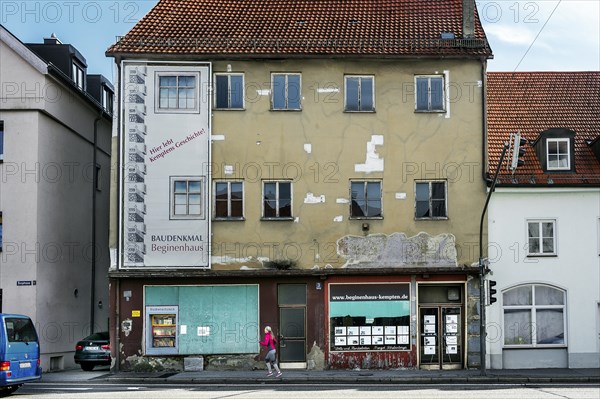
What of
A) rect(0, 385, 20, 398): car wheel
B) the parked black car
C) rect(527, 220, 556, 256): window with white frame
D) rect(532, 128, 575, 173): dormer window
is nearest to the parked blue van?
rect(0, 385, 20, 398): car wheel

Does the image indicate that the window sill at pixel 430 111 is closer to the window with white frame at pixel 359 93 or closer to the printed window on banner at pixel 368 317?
the window with white frame at pixel 359 93

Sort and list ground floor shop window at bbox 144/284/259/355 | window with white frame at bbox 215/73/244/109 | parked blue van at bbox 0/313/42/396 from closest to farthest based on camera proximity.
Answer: parked blue van at bbox 0/313/42/396
ground floor shop window at bbox 144/284/259/355
window with white frame at bbox 215/73/244/109

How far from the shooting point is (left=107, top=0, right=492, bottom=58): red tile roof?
3178 centimetres

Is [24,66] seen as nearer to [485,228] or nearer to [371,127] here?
[371,127]

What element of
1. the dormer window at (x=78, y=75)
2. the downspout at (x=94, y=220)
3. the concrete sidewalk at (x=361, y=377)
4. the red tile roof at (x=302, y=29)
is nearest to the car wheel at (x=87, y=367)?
the concrete sidewalk at (x=361, y=377)

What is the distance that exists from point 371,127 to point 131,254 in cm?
957

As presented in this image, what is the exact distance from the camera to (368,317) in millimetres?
31359

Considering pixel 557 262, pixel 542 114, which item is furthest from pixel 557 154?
pixel 557 262

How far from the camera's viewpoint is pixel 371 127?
32.1 m

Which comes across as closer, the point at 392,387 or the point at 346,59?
the point at 392,387

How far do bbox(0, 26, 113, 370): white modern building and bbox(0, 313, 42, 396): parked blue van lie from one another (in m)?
7.73

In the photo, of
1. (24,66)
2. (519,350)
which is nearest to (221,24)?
(24,66)

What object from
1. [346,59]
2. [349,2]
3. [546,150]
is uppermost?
[349,2]

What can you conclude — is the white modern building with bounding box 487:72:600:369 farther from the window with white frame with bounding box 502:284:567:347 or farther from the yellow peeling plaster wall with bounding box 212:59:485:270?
the yellow peeling plaster wall with bounding box 212:59:485:270
